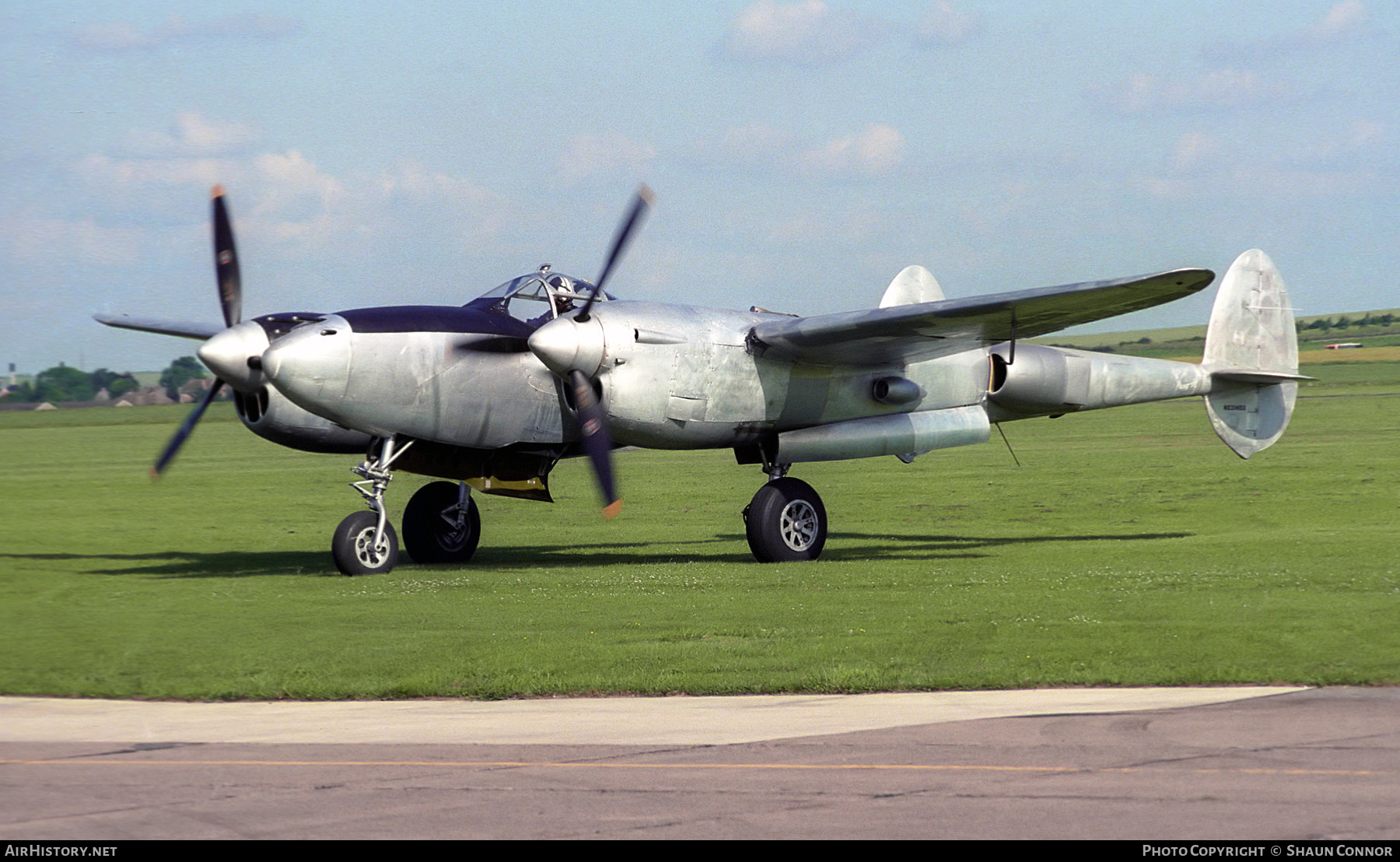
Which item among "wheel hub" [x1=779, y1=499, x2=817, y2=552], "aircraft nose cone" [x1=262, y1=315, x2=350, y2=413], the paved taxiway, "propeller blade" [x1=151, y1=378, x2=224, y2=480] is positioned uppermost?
"aircraft nose cone" [x1=262, y1=315, x2=350, y2=413]

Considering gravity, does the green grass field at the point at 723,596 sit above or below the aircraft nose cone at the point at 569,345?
below

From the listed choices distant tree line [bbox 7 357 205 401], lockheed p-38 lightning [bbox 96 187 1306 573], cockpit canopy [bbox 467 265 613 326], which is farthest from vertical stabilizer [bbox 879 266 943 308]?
distant tree line [bbox 7 357 205 401]

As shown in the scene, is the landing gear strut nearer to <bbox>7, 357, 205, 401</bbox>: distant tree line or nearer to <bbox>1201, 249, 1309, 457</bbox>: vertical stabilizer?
<bbox>1201, 249, 1309, 457</bbox>: vertical stabilizer

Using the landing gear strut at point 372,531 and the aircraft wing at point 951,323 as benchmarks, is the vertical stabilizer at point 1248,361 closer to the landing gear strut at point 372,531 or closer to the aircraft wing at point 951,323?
the aircraft wing at point 951,323

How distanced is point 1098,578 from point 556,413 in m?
7.22

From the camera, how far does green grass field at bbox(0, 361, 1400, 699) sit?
12.0m

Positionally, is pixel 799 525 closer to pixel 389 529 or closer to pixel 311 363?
pixel 389 529

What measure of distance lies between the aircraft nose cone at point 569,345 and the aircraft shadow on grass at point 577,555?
10.9ft

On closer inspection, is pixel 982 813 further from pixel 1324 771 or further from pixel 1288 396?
pixel 1288 396

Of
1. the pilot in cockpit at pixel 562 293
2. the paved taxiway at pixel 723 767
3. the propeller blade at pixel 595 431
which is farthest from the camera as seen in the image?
the pilot in cockpit at pixel 562 293

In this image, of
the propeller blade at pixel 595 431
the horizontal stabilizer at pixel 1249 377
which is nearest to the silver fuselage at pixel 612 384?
the propeller blade at pixel 595 431

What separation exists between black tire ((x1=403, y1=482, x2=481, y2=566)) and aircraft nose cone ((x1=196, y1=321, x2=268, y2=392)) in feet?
12.3

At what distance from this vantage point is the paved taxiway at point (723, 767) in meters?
7.18

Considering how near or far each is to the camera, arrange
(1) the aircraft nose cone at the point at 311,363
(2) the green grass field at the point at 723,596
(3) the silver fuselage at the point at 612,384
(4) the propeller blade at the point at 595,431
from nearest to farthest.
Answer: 1. (2) the green grass field at the point at 723,596
2. (1) the aircraft nose cone at the point at 311,363
3. (3) the silver fuselage at the point at 612,384
4. (4) the propeller blade at the point at 595,431
